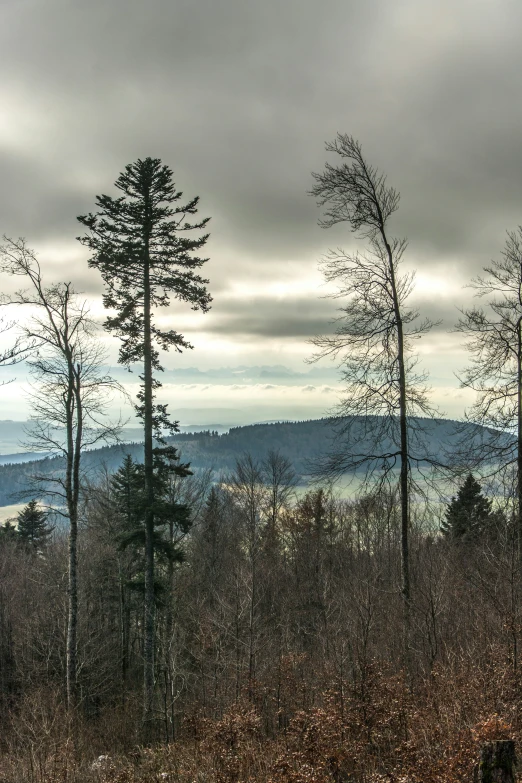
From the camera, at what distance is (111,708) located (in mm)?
20188

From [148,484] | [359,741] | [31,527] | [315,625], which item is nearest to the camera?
[359,741]

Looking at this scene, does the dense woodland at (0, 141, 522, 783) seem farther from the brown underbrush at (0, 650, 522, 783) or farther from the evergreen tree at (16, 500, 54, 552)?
the evergreen tree at (16, 500, 54, 552)

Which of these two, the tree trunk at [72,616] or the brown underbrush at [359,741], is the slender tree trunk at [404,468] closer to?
the brown underbrush at [359,741]

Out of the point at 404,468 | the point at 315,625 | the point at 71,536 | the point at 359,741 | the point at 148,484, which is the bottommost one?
the point at 315,625

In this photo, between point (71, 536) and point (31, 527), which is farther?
point (31, 527)

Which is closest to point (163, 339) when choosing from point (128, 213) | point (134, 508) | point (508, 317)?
point (128, 213)

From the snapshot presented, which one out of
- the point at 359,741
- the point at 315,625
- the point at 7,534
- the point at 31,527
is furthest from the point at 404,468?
the point at 31,527

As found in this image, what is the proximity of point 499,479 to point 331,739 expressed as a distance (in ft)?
27.7

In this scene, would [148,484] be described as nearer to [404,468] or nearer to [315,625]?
[404,468]

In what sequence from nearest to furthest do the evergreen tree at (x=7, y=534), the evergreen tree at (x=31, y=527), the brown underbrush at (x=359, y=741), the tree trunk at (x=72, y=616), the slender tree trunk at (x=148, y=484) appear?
the brown underbrush at (x=359, y=741) < the tree trunk at (x=72, y=616) < the slender tree trunk at (x=148, y=484) < the evergreen tree at (x=7, y=534) < the evergreen tree at (x=31, y=527)

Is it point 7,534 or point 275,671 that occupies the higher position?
point 275,671

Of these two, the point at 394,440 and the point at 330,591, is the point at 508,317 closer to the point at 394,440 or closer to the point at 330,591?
the point at 394,440

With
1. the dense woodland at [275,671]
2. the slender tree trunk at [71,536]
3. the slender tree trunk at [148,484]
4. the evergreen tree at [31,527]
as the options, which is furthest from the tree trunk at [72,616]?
the evergreen tree at [31,527]

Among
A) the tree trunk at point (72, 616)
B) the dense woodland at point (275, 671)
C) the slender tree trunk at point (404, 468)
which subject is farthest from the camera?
the tree trunk at point (72, 616)
